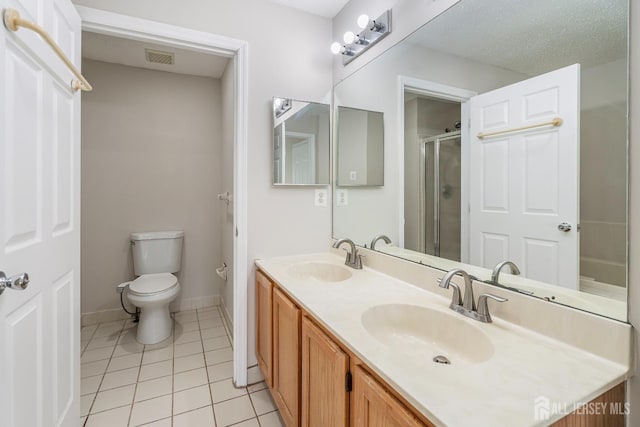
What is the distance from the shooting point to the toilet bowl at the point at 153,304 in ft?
7.39

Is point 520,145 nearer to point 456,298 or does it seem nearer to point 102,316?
point 456,298

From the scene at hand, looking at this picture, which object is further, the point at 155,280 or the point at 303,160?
the point at 155,280

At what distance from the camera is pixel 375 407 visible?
2.48 feet

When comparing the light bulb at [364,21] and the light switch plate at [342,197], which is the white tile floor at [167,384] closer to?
the light switch plate at [342,197]

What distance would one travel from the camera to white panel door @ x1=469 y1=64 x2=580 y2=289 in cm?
88

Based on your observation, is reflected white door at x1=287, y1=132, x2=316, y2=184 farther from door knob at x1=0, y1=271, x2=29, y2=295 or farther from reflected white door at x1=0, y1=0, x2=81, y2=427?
door knob at x1=0, y1=271, x2=29, y2=295

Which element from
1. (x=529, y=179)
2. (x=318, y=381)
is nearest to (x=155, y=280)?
(x=318, y=381)

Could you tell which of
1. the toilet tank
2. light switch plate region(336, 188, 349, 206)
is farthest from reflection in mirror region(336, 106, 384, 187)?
the toilet tank

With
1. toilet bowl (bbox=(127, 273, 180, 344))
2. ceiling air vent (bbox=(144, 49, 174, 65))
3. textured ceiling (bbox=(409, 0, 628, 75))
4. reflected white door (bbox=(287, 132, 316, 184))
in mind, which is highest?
ceiling air vent (bbox=(144, 49, 174, 65))

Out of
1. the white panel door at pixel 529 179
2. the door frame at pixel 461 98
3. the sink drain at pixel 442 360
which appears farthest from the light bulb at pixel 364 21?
the sink drain at pixel 442 360

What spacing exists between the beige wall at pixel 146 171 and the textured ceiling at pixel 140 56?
3.5 inches

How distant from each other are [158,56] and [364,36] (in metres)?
1.87

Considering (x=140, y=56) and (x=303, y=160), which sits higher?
(x=140, y=56)

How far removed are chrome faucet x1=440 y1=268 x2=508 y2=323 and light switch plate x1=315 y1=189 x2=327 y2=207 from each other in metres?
1.14
